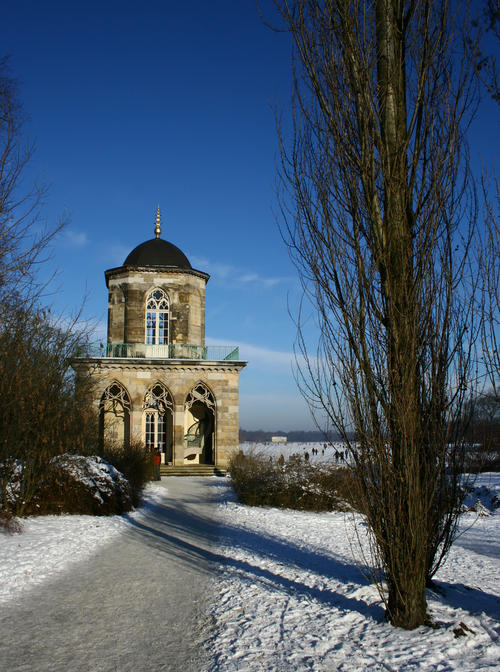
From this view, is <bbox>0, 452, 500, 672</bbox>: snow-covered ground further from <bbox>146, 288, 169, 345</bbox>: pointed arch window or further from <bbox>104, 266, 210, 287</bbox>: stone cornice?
<bbox>104, 266, 210, 287</bbox>: stone cornice

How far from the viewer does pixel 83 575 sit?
721 centimetres

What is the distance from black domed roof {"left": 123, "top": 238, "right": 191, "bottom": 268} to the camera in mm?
28312

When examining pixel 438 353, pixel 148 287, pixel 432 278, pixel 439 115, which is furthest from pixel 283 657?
pixel 148 287

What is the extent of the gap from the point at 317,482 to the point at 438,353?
9.68m

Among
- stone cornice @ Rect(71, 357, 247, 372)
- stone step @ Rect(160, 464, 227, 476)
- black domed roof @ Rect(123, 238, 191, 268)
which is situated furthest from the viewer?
black domed roof @ Rect(123, 238, 191, 268)

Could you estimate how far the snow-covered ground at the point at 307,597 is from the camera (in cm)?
424

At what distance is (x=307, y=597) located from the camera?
597 cm

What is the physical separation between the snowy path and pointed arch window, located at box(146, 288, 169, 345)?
729 inches

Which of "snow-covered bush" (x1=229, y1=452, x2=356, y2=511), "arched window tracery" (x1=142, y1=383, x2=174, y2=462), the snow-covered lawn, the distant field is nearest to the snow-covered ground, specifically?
the snow-covered lawn

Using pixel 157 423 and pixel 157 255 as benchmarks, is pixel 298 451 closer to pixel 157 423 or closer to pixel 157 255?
pixel 157 423

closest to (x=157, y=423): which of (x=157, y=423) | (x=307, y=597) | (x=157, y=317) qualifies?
(x=157, y=423)

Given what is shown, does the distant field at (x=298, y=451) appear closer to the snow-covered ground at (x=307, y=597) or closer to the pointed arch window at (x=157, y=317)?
the pointed arch window at (x=157, y=317)

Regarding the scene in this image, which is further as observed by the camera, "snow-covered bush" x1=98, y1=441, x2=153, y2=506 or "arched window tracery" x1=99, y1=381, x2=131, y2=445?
"arched window tracery" x1=99, y1=381, x2=131, y2=445

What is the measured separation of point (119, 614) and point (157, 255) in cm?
2430
